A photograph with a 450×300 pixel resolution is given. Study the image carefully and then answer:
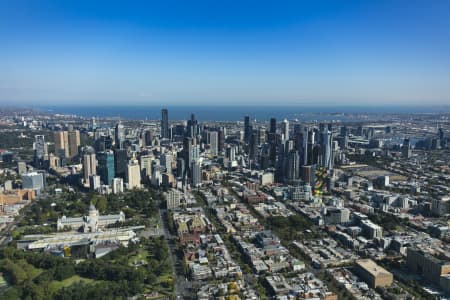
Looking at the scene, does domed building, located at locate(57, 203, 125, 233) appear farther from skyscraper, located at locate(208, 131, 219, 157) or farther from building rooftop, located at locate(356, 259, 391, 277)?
skyscraper, located at locate(208, 131, 219, 157)

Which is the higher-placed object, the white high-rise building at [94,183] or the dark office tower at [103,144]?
the dark office tower at [103,144]

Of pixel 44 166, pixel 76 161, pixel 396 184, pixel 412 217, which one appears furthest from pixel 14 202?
pixel 396 184

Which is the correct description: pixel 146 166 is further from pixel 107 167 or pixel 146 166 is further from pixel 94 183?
pixel 94 183

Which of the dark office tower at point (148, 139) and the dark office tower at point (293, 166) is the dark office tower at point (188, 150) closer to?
the dark office tower at point (293, 166)

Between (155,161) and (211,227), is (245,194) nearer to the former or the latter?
(211,227)

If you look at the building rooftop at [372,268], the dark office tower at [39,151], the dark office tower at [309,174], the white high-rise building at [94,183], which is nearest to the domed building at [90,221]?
the white high-rise building at [94,183]

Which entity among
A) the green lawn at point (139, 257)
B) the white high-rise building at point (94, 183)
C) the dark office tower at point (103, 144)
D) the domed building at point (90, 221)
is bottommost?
the green lawn at point (139, 257)

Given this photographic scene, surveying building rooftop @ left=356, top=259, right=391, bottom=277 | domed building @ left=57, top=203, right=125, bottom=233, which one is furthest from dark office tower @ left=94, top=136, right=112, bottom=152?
building rooftop @ left=356, top=259, right=391, bottom=277
